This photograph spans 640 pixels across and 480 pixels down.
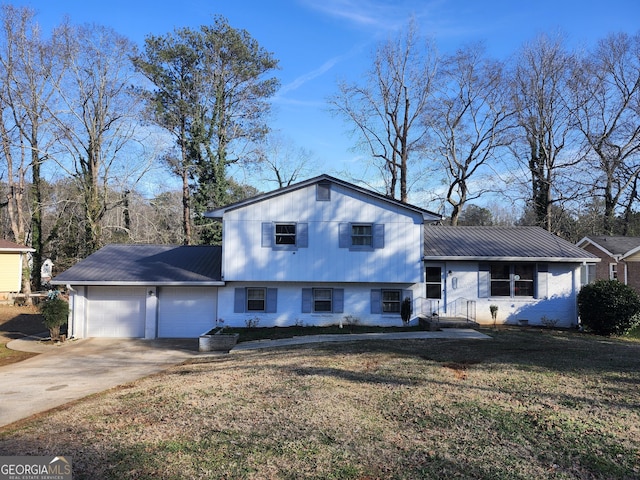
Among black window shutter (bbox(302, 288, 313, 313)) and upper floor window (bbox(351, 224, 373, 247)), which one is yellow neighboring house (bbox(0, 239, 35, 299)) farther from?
upper floor window (bbox(351, 224, 373, 247))

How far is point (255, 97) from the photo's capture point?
1264 inches

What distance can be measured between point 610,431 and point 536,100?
28.7 metres

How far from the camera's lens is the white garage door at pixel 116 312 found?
17938mm

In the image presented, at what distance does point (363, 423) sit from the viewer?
6090 millimetres

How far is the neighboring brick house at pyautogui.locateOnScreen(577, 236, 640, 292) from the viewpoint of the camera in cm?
2514

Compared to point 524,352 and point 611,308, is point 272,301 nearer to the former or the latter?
point 524,352

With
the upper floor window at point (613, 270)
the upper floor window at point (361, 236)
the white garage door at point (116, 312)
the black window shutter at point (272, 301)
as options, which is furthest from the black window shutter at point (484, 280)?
the white garage door at point (116, 312)

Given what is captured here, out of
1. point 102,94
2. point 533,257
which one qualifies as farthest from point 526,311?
point 102,94

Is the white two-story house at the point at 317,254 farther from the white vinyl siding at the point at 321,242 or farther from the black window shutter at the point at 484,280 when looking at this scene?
the black window shutter at the point at 484,280

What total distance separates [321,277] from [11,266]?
22.4 meters

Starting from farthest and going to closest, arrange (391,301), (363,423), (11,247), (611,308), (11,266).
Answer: (11,266)
(11,247)
(391,301)
(611,308)
(363,423)

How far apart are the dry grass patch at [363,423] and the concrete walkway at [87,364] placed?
46.9 inches

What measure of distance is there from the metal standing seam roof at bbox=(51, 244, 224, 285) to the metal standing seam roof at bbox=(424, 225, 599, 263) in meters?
9.41

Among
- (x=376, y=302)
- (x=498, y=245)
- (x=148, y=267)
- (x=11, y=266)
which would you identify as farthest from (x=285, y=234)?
(x=11, y=266)
